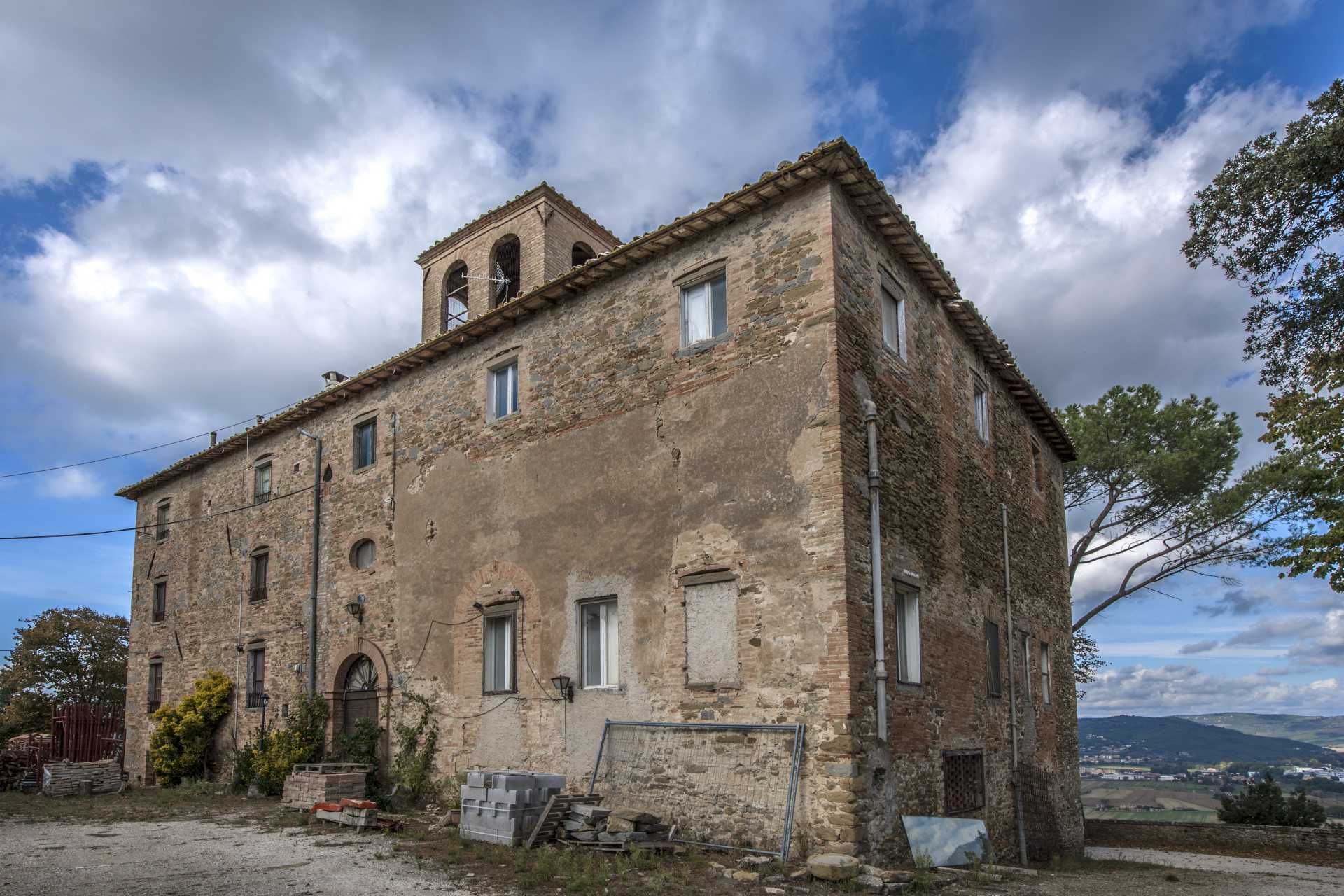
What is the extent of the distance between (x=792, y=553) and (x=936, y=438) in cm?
387

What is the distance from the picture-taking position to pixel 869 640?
34.6ft

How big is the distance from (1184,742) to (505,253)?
74100 millimetres

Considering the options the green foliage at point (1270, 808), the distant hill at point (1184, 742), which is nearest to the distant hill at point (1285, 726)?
the distant hill at point (1184, 742)

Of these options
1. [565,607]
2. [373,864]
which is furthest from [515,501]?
[373,864]

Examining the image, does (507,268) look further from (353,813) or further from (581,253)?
(353,813)

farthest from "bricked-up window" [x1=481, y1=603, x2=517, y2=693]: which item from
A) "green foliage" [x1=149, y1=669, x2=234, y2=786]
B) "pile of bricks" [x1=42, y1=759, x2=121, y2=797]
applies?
"pile of bricks" [x1=42, y1=759, x2=121, y2=797]

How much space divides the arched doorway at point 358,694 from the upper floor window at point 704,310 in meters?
8.45

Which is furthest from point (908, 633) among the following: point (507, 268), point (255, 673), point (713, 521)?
point (255, 673)

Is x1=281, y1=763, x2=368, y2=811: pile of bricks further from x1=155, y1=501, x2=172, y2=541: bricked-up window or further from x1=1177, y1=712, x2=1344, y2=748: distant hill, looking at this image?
x1=1177, y1=712, x2=1344, y2=748: distant hill

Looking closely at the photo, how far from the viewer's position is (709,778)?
10.8 m

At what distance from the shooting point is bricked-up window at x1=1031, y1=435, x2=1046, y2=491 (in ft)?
61.1

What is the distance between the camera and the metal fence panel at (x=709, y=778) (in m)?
10.2

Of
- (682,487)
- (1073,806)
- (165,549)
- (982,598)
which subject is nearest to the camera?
(682,487)

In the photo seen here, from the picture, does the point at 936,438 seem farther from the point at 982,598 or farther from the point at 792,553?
the point at 792,553
